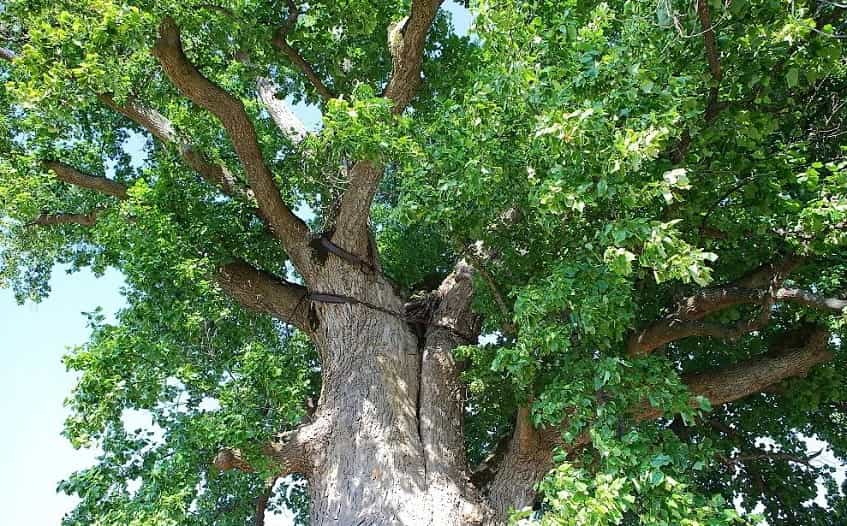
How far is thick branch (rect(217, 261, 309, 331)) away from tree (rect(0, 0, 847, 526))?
0.11 feet

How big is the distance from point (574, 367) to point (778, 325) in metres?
3.64

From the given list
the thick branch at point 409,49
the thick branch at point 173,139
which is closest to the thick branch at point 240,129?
the thick branch at point 173,139

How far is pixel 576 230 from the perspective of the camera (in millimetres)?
4992

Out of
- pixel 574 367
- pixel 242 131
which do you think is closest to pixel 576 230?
pixel 574 367

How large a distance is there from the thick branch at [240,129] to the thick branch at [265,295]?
351 mm

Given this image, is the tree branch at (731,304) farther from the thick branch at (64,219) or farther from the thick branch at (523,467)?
the thick branch at (64,219)

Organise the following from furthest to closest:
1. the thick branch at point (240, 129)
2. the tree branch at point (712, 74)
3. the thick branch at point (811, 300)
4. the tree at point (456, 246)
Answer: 1. the thick branch at point (240, 129)
2. the thick branch at point (811, 300)
3. the tree at point (456, 246)
4. the tree branch at point (712, 74)

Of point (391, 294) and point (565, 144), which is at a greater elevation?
point (391, 294)

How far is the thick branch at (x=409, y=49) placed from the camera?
20.6 ft

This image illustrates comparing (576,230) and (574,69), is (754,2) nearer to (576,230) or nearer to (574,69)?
(574,69)

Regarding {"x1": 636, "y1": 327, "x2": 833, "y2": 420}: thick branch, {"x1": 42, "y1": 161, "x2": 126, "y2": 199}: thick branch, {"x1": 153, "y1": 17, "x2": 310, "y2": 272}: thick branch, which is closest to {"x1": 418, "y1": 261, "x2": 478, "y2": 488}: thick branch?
{"x1": 153, "y1": 17, "x2": 310, "y2": 272}: thick branch

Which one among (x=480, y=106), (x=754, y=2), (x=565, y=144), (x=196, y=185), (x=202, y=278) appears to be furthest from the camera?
(x=196, y=185)

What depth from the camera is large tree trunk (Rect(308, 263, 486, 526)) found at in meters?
5.46

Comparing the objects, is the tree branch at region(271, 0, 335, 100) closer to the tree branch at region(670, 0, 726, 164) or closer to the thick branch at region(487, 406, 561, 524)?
the tree branch at region(670, 0, 726, 164)
